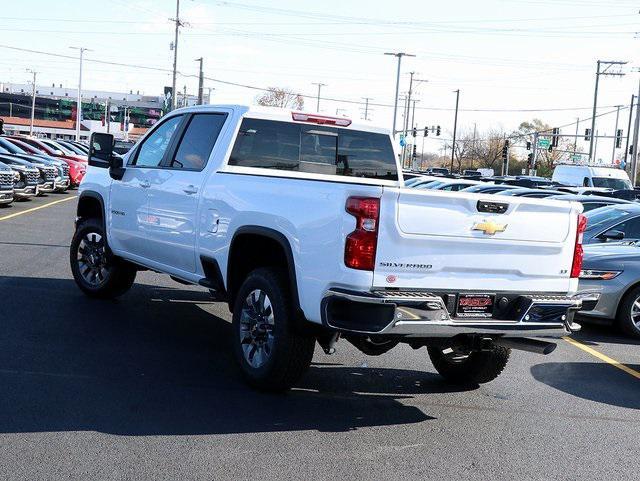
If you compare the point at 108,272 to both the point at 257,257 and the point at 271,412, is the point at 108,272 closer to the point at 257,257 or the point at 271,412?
the point at 257,257

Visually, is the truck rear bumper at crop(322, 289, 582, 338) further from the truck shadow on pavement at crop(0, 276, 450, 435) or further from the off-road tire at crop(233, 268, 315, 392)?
the truck shadow on pavement at crop(0, 276, 450, 435)

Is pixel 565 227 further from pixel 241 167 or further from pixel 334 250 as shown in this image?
pixel 241 167

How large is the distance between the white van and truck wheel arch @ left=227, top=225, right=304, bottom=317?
103 ft

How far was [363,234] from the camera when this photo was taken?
5586mm

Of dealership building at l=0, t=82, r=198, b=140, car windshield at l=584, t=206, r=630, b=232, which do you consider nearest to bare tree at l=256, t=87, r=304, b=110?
dealership building at l=0, t=82, r=198, b=140

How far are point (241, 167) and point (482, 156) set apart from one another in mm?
123111

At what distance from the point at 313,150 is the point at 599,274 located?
4007mm

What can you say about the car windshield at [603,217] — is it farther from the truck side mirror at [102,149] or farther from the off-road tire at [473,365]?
the truck side mirror at [102,149]

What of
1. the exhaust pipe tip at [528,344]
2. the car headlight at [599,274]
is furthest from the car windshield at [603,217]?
the exhaust pipe tip at [528,344]

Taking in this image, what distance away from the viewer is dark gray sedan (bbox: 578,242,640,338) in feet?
33.1

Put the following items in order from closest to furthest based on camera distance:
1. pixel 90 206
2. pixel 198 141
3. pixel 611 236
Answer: pixel 198 141 → pixel 90 206 → pixel 611 236

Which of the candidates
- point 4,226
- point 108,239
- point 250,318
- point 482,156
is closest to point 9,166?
point 4,226

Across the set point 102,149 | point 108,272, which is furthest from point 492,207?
point 108,272

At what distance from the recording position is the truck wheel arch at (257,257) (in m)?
6.18
